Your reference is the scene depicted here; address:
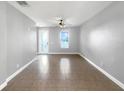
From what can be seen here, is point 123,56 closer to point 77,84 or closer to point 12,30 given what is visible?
point 77,84

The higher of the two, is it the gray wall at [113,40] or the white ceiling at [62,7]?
the white ceiling at [62,7]

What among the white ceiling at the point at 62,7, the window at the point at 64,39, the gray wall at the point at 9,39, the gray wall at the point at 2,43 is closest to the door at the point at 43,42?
the window at the point at 64,39

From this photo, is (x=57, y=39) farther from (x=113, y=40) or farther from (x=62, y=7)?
(x=113, y=40)

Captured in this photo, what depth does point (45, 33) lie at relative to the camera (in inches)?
453

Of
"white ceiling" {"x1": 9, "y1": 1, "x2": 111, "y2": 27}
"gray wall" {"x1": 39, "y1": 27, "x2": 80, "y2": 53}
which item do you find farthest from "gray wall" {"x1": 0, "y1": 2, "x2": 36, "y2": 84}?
"gray wall" {"x1": 39, "y1": 27, "x2": 80, "y2": 53}

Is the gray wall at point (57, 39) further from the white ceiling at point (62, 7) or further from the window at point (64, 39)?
the white ceiling at point (62, 7)

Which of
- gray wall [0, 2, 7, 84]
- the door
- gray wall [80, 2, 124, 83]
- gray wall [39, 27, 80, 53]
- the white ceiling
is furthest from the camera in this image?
the door

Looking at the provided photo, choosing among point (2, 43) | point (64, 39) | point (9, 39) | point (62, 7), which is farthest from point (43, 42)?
point (2, 43)

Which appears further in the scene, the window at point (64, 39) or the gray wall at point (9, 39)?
the window at point (64, 39)

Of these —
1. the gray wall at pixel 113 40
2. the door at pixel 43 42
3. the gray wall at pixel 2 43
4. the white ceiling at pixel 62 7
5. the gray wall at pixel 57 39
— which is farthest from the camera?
the door at pixel 43 42

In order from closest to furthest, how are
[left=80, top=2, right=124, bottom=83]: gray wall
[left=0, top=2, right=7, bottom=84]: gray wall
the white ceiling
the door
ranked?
[left=0, top=2, right=7, bottom=84]: gray wall → [left=80, top=2, right=124, bottom=83]: gray wall → the white ceiling → the door

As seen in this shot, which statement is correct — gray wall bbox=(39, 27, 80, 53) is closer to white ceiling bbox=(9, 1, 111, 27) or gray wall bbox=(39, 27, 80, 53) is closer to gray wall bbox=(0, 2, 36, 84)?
white ceiling bbox=(9, 1, 111, 27)

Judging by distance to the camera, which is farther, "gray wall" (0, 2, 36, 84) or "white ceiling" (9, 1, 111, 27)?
"white ceiling" (9, 1, 111, 27)

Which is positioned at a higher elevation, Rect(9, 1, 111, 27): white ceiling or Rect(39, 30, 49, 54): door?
Rect(9, 1, 111, 27): white ceiling
